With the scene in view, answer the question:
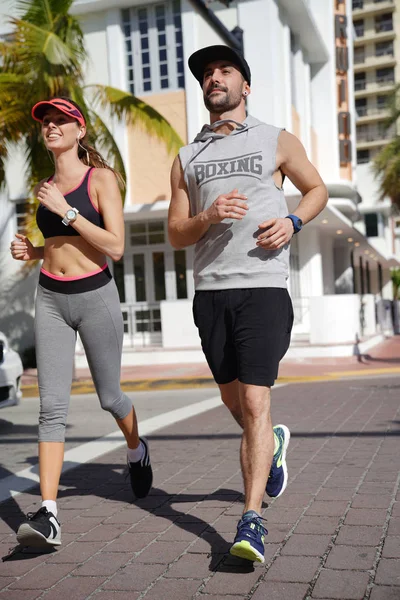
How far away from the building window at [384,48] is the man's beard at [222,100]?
7627 cm

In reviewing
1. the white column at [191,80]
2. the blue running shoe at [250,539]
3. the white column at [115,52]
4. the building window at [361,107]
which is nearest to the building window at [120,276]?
the white column at [115,52]

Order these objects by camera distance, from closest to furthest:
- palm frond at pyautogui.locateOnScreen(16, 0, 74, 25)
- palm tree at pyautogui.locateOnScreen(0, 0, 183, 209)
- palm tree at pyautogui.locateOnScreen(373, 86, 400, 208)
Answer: palm tree at pyautogui.locateOnScreen(0, 0, 183, 209), palm frond at pyautogui.locateOnScreen(16, 0, 74, 25), palm tree at pyautogui.locateOnScreen(373, 86, 400, 208)

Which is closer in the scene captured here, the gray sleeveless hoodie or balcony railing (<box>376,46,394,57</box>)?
the gray sleeveless hoodie

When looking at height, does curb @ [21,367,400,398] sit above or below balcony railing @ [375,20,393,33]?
below

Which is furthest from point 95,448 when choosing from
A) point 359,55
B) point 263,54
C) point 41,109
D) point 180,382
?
point 359,55

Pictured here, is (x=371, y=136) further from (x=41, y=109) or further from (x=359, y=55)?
(x=41, y=109)

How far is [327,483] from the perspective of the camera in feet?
16.2

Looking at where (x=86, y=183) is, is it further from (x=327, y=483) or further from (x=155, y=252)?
(x=155, y=252)

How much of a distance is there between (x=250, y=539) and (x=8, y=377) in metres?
5.58

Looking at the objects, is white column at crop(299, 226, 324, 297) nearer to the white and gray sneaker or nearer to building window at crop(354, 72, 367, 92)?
the white and gray sneaker

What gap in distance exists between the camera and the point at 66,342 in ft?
13.1

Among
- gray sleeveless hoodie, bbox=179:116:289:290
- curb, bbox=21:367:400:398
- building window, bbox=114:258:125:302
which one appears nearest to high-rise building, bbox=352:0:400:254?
building window, bbox=114:258:125:302

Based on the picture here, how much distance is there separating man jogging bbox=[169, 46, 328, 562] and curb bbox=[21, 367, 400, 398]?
9.49 metres

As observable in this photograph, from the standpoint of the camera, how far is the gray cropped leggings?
3900 mm
